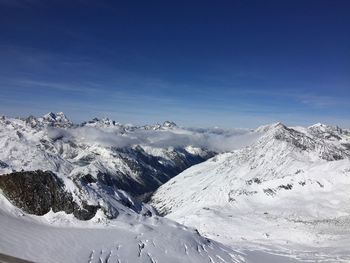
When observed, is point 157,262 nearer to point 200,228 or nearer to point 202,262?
point 202,262

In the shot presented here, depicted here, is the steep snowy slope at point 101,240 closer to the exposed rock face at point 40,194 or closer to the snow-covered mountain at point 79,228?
the snow-covered mountain at point 79,228

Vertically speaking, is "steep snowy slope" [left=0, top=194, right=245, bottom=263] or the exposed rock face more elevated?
the exposed rock face

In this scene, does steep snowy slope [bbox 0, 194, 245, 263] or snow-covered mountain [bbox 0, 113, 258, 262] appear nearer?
steep snowy slope [bbox 0, 194, 245, 263]

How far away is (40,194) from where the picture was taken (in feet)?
215

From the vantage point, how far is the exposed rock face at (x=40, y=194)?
205 ft

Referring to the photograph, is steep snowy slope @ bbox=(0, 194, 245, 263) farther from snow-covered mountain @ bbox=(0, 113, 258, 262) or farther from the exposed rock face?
the exposed rock face

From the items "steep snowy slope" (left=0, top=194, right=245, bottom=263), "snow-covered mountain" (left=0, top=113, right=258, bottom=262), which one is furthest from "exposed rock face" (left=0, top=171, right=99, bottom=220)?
"steep snowy slope" (left=0, top=194, right=245, bottom=263)

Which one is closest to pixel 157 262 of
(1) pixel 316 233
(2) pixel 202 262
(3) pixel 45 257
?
(2) pixel 202 262

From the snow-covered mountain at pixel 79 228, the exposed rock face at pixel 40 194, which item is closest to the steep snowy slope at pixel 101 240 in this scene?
the snow-covered mountain at pixel 79 228

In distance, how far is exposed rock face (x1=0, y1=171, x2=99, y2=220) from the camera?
205 feet

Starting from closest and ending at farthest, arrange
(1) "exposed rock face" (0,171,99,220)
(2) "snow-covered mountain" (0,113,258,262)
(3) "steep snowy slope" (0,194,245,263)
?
1. (3) "steep snowy slope" (0,194,245,263)
2. (2) "snow-covered mountain" (0,113,258,262)
3. (1) "exposed rock face" (0,171,99,220)

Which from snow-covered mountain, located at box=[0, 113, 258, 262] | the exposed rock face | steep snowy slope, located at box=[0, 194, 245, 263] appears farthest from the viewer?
the exposed rock face

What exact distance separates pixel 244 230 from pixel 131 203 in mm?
105706

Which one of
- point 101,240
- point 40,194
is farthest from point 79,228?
point 40,194
